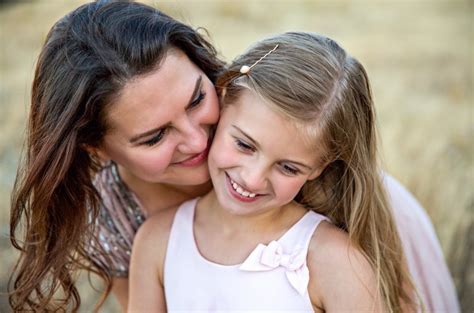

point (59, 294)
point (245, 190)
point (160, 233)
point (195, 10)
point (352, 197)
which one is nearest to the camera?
point (245, 190)

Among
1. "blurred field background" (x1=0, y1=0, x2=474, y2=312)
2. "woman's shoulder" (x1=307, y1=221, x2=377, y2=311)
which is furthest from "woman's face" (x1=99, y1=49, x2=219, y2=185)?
"blurred field background" (x1=0, y1=0, x2=474, y2=312)

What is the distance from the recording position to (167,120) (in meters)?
2.24

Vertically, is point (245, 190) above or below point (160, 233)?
above

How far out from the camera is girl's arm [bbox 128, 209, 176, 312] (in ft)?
8.16

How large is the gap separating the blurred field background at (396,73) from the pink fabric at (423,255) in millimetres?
463

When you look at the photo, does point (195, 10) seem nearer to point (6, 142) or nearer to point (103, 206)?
point (6, 142)

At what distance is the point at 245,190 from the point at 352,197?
376 mm

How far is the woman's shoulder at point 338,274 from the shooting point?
2188mm

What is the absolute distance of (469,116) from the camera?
4895mm

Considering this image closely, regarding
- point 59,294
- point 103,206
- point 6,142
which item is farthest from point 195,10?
point 103,206

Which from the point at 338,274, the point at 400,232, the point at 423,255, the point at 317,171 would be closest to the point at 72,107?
the point at 317,171

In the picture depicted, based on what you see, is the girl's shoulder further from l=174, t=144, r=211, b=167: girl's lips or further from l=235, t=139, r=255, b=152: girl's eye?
l=235, t=139, r=255, b=152: girl's eye

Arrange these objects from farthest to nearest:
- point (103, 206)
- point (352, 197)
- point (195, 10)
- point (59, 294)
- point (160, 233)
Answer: point (195, 10), point (59, 294), point (103, 206), point (160, 233), point (352, 197)

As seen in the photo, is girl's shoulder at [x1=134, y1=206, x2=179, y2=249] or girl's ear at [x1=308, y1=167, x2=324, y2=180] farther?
girl's shoulder at [x1=134, y1=206, x2=179, y2=249]
